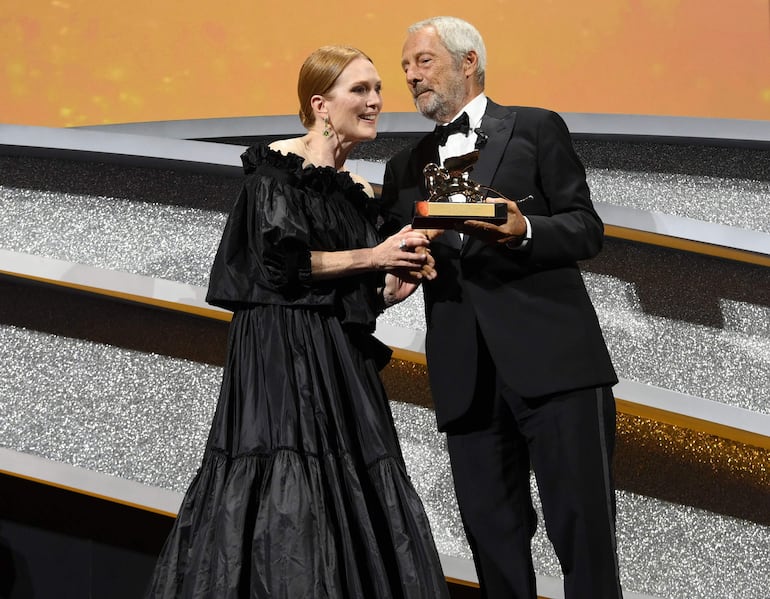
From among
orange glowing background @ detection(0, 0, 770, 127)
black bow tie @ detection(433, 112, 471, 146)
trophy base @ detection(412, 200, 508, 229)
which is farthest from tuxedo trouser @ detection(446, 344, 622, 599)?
orange glowing background @ detection(0, 0, 770, 127)

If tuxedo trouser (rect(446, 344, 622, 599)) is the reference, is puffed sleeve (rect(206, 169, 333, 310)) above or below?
above

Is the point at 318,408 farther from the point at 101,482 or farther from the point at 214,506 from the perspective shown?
the point at 101,482

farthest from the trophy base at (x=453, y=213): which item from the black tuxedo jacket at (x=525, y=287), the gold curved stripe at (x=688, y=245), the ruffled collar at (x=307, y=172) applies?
the gold curved stripe at (x=688, y=245)

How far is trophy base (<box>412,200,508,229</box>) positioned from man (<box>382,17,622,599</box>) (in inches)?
2.1

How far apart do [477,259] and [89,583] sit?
161cm

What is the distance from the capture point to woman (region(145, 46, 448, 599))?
1634mm

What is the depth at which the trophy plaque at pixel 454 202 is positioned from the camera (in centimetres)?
165

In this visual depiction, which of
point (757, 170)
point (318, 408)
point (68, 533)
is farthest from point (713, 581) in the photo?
point (68, 533)

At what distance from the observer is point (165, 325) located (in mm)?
2666

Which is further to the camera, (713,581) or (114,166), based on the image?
(114,166)

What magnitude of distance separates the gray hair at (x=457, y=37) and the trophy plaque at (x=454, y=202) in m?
0.31

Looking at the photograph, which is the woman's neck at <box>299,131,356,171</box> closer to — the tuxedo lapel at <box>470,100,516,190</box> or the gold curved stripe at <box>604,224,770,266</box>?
the tuxedo lapel at <box>470,100,516,190</box>

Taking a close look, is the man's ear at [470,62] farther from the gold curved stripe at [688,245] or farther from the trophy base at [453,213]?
the gold curved stripe at [688,245]

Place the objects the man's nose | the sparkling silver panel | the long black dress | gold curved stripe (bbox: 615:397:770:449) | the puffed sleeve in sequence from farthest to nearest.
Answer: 1. the sparkling silver panel
2. gold curved stripe (bbox: 615:397:770:449)
3. the man's nose
4. the puffed sleeve
5. the long black dress
